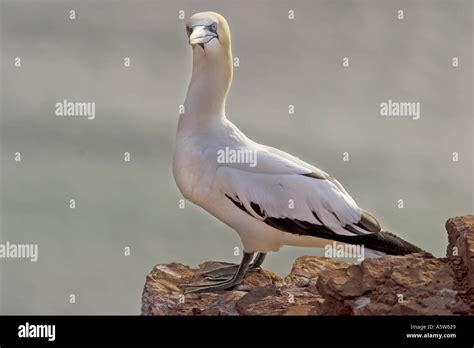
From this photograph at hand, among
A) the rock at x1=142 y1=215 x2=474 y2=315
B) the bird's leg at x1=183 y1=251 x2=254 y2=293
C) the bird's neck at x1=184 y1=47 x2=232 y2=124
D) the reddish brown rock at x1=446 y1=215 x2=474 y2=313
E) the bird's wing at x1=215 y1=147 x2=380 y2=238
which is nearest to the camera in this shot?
the rock at x1=142 y1=215 x2=474 y2=315

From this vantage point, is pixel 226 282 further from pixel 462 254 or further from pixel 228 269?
pixel 462 254

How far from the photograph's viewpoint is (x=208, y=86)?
1058 centimetres

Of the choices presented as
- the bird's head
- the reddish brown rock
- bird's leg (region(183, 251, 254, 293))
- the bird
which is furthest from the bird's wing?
the bird's head

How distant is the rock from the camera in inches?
357

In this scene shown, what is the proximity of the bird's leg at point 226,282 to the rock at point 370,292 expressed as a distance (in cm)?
6

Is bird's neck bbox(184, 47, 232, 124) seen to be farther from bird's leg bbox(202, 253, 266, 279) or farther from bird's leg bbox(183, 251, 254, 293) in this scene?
bird's leg bbox(202, 253, 266, 279)

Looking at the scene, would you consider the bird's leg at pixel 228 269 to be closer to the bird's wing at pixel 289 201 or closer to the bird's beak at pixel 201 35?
the bird's wing at pixel 289 201

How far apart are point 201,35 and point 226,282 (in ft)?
7.49

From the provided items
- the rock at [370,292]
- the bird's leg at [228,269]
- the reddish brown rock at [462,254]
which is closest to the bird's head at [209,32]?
the bird's leg at [228,269]

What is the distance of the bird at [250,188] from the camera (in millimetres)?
10289

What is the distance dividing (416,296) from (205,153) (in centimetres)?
236

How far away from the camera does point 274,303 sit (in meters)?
9.90

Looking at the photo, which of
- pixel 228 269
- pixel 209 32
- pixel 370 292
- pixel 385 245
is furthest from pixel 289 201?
pixel 209 32
